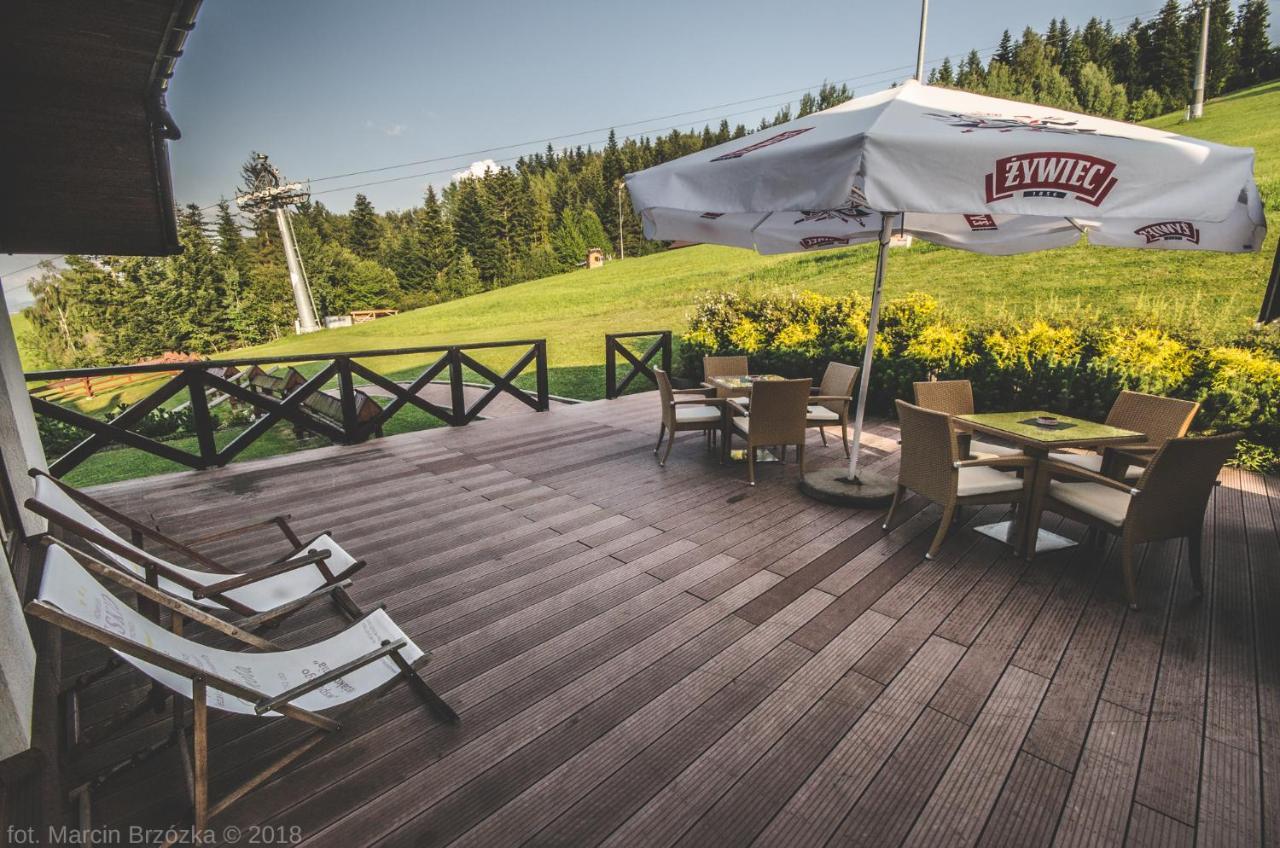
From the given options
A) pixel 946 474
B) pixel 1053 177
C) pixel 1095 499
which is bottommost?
pixel 1095 499

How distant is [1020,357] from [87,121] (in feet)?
24.3

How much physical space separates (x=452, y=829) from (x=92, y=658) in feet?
7.36

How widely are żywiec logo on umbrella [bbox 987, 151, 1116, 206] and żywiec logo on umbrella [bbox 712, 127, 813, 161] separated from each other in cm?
106

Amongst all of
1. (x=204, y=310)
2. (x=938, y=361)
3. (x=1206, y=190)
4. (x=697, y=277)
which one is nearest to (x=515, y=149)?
(x=204, y=310)

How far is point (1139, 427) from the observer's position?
381 cm

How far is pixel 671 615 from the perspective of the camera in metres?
2.87

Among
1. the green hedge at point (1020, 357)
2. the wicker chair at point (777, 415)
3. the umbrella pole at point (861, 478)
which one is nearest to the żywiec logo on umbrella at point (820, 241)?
the umbrella pole at point (861, 478)

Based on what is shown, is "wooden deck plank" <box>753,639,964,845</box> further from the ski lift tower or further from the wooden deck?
the ski lift tower

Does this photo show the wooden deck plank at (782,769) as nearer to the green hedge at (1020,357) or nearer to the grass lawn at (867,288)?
the green hedge at (1020,357)

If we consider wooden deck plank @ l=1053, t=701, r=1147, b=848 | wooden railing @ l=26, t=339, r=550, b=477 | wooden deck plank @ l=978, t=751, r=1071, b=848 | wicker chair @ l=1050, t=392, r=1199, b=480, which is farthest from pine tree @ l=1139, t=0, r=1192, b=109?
wooden deck plank @ l=978, t=751, r=1071, b=848

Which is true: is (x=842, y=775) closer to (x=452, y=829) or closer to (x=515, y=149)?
(x=452, y=829)

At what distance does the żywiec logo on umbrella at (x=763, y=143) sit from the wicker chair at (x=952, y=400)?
204 cm

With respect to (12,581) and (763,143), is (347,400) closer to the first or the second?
(12,581)

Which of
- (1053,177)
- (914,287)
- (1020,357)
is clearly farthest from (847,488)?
(914,287)
